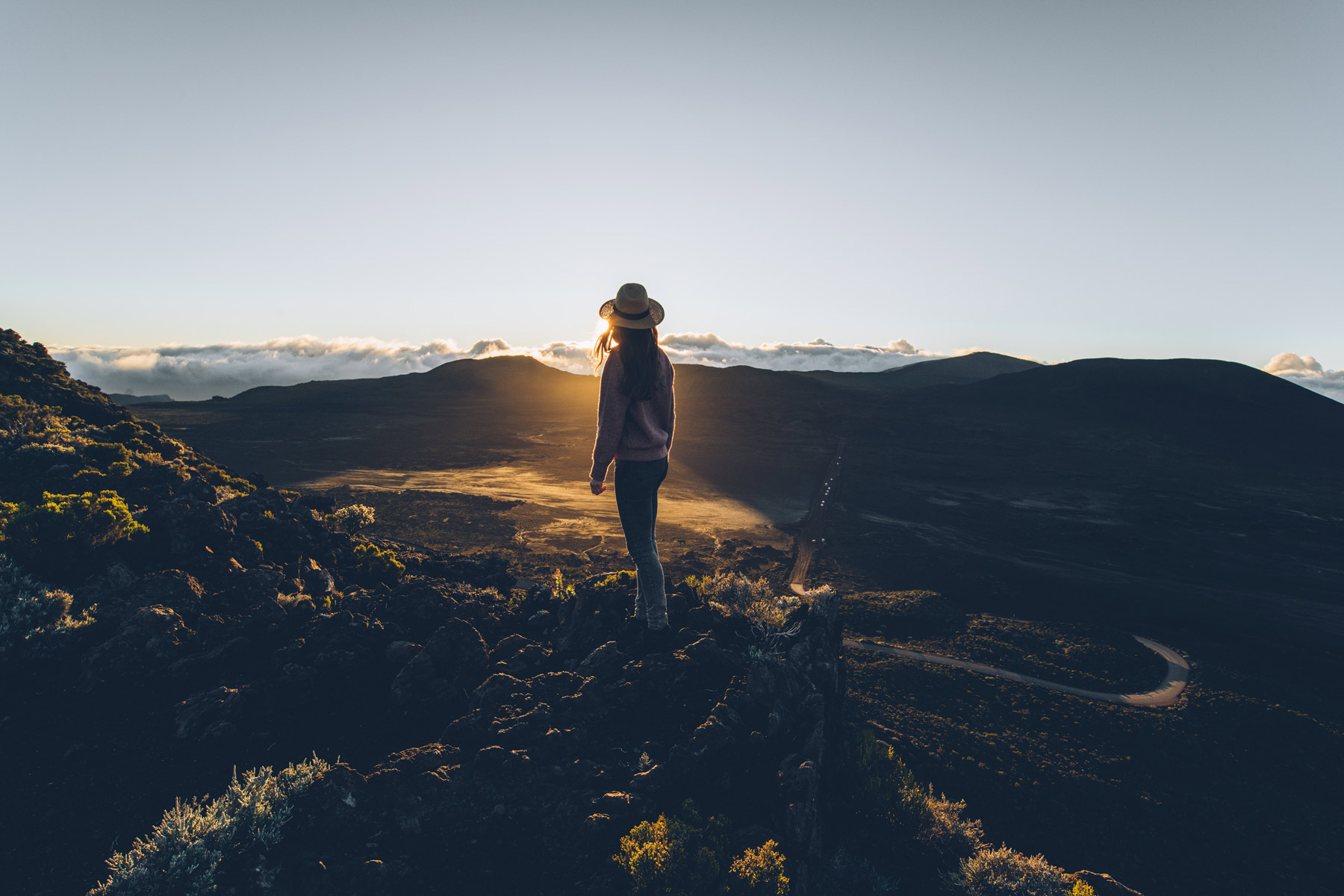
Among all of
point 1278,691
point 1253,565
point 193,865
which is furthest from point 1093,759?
point 1253,565

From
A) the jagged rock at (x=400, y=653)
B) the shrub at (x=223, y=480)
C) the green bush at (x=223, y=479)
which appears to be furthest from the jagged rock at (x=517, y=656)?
the green bush at (x=223, y=479)

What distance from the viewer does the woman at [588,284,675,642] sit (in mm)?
3383

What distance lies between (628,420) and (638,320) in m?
0.63

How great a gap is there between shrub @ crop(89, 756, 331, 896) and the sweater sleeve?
7.15 feet

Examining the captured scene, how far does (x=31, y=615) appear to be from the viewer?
3.41m

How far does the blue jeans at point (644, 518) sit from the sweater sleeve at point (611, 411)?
8.1 inches

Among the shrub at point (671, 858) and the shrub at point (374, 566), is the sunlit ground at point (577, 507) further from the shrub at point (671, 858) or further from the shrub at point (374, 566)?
the shrub at point (671, 858)

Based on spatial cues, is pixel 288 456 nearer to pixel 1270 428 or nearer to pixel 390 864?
pixel 390 864

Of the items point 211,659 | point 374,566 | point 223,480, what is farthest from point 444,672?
point 223,480

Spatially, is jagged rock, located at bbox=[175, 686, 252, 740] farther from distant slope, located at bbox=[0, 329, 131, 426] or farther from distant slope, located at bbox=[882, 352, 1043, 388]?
distant slope, located at bbox=[882, 352, 1043, 388]

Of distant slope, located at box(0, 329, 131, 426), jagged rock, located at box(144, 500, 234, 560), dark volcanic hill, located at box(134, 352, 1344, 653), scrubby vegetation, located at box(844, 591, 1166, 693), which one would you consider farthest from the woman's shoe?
dark volcanic hill, located at box(134, 352, 1344, 653)

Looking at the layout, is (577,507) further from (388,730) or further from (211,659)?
(388,730)

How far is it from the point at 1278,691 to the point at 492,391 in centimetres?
7309

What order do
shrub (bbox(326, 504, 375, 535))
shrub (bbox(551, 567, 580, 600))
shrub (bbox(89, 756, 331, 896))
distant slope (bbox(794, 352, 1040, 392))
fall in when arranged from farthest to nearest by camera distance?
1. distant slope (bbox(794, 352, 1040, 392))
2. shrub (bbox(326, 504, 375, 535))
3. shrub (bbox(551, 567, 580, 600))
4. shrub (bbox(89, 756, 331, 896))
